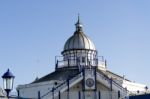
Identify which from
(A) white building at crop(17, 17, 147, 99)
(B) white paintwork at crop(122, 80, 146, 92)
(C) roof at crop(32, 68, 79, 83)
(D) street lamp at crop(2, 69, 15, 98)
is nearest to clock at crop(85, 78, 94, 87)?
(A) white building at crop(17, 17, 147, 99)

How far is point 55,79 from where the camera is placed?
150 ft

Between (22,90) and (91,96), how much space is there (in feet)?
30.8

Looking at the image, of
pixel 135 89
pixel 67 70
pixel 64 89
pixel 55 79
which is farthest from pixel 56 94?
pixel 135 89

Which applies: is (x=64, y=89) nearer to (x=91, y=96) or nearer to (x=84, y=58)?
(x=91, y=96)

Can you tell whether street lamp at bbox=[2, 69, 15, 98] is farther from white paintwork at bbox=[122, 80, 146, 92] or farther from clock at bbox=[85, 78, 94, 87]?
white paintwork at bbox=[122, 80, 146, 92]

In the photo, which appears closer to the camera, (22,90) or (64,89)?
(64,89)

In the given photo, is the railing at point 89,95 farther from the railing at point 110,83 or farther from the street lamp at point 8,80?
the street lamp at point 8,80

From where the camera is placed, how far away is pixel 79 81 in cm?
4403

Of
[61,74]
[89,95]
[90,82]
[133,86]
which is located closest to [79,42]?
[61,74]

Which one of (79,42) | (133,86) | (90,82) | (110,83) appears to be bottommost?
(133,86)

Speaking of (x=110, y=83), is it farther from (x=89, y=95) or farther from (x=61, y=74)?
(x=61, y=74)

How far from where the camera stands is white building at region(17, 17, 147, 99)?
4275 centimetres

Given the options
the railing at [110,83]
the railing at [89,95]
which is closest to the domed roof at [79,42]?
the railing at [110,83]

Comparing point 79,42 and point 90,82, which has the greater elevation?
point 79,42
